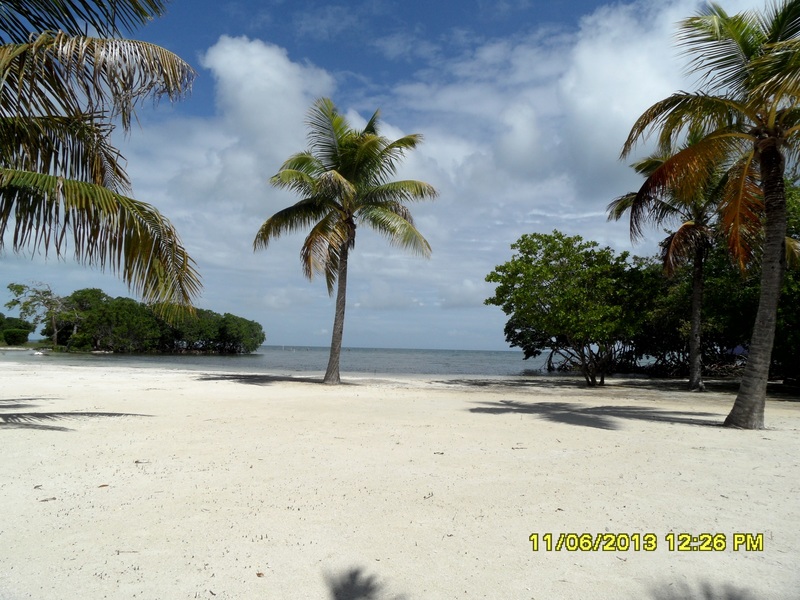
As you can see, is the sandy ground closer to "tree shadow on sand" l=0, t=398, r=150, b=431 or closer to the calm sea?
A: "tree shadow on sand" l=0, t=398, r=150, b=431

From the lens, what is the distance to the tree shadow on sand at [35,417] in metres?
7.36

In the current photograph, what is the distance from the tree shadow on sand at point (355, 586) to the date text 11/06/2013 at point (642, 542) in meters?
1.18

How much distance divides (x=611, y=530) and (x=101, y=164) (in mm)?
7595

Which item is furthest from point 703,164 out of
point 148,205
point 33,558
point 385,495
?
point 33,558

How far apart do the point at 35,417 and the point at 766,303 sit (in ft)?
39.3

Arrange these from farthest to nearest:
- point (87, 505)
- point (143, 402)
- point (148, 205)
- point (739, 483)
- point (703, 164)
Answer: point (143, 402), point (703, 164), point (148, 205), point (739, 483), point (87, 505)

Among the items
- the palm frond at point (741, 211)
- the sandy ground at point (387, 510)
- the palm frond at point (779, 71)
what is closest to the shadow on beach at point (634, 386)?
the palm frond at point (741, 211)

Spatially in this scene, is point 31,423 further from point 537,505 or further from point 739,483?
point 739,483

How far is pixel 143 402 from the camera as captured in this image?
11.1 meters

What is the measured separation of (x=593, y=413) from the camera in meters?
10.6

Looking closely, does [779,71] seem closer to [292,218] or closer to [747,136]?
[747,136]

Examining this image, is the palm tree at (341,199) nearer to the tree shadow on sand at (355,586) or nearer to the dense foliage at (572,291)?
the dense foliage at (572,291)

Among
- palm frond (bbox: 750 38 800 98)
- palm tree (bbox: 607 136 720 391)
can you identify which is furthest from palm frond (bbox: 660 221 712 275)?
palm frond (bbox: 750 38 800 98)

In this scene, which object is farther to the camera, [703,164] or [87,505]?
[703,164]
